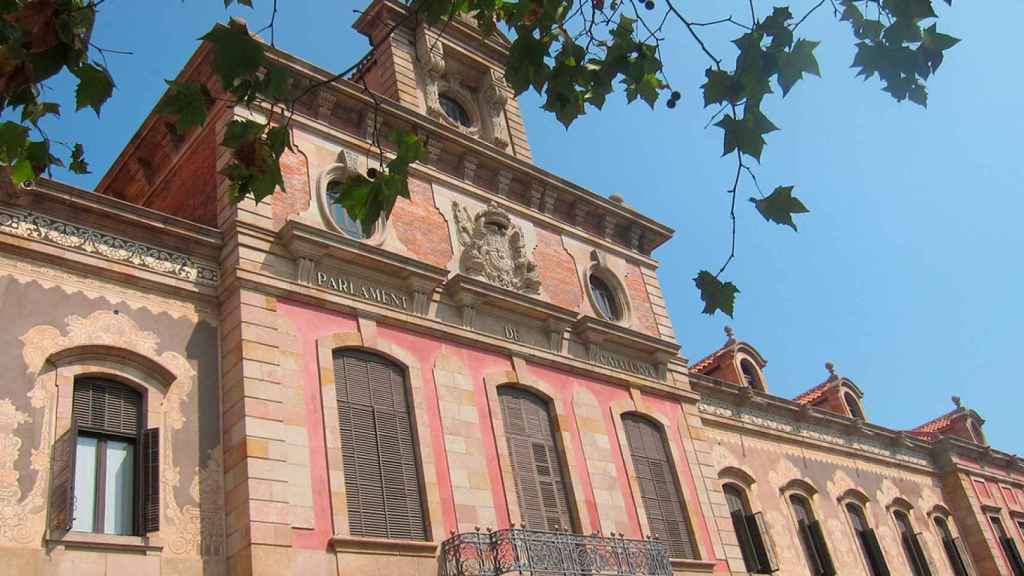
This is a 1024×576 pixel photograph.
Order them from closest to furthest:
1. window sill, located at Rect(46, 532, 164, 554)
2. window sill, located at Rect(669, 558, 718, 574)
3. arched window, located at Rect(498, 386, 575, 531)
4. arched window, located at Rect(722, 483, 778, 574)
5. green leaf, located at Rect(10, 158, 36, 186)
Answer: green leaf, located at Rect(10, 158, 36, 186)
window sill, located at Rect(46, 532, 164, 554)
arched window, located at Rect(498, 386, 575, 531)
window sill, located at Rect(669, 558, 718, 574)
arched window, located at Rect(722, 483, 778, 574)

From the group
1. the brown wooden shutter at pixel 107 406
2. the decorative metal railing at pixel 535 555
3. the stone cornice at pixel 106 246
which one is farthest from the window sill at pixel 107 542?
the decorative metal railing at pixel 535 555

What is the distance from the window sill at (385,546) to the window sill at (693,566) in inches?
210

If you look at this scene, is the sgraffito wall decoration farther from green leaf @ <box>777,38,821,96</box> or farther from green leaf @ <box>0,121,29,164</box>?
green leaf @ <box>777,38,821,96</box>

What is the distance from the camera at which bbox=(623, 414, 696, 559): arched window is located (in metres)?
17.1

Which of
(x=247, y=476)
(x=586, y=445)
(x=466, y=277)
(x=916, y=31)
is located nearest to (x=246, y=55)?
(x=916, y=31)

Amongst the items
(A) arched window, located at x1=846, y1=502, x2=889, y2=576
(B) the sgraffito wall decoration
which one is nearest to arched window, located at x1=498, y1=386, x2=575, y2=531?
(B) the sgraffito wall decoration

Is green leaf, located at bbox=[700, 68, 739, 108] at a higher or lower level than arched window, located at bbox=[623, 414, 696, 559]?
lower

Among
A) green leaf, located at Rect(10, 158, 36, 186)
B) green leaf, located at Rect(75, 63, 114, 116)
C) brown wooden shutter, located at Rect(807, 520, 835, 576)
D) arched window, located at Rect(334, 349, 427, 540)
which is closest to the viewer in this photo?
green leaf, located at Rect(75, 63, 114, 116)

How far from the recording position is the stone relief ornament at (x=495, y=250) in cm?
1703

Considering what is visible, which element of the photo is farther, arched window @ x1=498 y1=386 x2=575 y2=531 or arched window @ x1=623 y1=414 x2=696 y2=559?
arched window @ x1=623 y1=414 x2=696 y2=559

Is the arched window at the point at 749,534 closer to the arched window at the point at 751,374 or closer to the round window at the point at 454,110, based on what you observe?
the arched window at the point at 751,374

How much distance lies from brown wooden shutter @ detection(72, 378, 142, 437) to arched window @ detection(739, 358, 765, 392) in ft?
55.1

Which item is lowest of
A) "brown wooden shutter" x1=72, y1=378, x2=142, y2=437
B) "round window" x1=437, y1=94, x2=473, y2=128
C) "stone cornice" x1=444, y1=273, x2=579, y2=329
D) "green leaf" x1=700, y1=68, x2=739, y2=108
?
"green leaf" x1=700, y1=68, x2=739, y2=108

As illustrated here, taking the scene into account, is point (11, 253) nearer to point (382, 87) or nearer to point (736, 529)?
point (382, 87)
